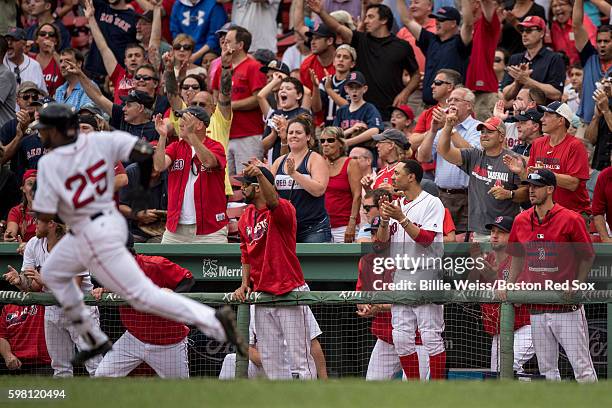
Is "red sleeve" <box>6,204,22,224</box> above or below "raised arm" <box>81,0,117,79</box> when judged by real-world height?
below

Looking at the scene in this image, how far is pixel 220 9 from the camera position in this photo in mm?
14586

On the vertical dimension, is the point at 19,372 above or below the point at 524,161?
below

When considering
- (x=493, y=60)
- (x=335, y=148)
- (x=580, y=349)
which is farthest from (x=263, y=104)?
(x=580, y=349)

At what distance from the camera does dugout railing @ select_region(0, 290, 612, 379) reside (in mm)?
8875

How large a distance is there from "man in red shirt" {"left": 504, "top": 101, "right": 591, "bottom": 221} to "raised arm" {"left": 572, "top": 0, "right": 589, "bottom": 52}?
2.11m

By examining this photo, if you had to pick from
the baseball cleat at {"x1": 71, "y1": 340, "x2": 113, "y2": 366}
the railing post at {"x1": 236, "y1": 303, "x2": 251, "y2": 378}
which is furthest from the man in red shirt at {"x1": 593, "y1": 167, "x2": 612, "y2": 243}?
the baseball cleat at {"x1": 71, "y1": 340, "x2": 113, "y2": 366}

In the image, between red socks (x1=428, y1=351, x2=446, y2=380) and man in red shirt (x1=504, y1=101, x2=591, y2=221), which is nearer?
red socks (x1=428, y1=351, x2=446, y2=380)

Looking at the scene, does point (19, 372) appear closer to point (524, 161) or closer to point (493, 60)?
point (524, 161)

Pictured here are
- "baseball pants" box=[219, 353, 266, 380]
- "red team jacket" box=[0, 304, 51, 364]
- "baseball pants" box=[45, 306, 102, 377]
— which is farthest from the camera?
"red team jacket" box=[0, 304, 51, 364]

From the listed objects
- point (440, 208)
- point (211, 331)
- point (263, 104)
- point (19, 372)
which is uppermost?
point (263, 104)

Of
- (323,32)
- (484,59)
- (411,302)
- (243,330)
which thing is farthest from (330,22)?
(243,330)

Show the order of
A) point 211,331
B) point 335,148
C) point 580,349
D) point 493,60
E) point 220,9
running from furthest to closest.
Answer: point 220,9, point 493,60, point 335,148, point 580,349, point 211,331

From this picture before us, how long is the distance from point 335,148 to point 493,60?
2.44 meters

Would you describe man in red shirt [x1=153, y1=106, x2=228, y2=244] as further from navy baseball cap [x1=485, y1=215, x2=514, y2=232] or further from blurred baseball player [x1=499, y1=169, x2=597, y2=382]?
blurred baseball player [x1=499, y1=169, x2=597, y2=382]
